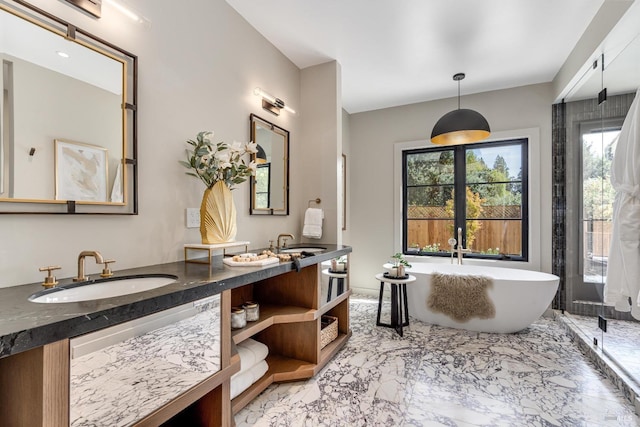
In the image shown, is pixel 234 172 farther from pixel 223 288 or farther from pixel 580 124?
pixel 580 124

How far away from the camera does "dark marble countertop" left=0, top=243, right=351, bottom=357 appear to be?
726 millimetres

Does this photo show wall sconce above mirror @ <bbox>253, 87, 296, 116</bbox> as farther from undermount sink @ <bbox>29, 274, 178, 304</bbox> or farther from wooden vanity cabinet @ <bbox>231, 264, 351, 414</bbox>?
undermount sink @ <bbox>29, 274, 178, 304</bbox>

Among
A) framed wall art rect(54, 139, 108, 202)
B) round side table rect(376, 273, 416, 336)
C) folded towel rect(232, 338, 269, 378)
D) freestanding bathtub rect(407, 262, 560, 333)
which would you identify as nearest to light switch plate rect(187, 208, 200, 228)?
framed wall art rect(54, 139, 108, 202)

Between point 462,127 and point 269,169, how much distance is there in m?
1.87

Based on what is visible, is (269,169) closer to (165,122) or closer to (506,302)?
(165,122)

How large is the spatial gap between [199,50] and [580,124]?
11.9 ft

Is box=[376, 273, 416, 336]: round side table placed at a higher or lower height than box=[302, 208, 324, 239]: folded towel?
lower

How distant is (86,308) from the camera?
0.88 m

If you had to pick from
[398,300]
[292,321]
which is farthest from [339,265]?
[398,300]

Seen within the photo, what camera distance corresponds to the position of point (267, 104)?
2.59 meters

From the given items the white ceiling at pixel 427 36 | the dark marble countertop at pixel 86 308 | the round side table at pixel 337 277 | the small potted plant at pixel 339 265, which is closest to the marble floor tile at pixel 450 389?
the round side table at pixel 337 277

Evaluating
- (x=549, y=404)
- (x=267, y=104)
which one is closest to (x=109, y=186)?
(x=267, y=104)

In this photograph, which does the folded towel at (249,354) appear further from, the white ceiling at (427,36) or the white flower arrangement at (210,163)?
the white ceiling at (427,36)

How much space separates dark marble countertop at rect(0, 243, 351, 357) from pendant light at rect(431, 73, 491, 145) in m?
2.43
